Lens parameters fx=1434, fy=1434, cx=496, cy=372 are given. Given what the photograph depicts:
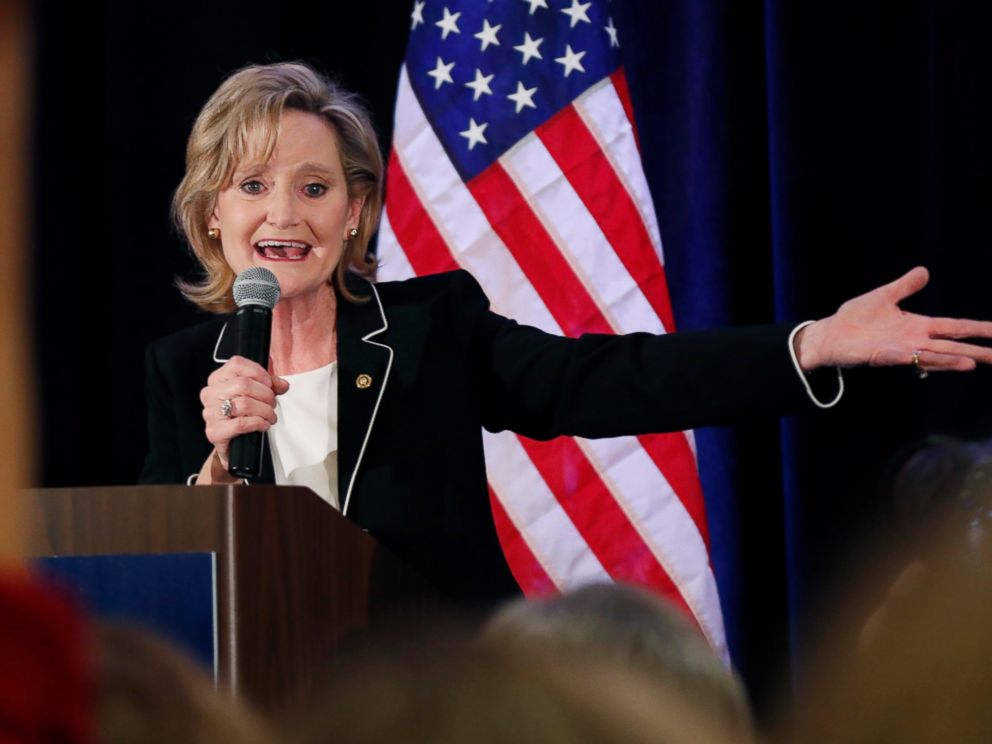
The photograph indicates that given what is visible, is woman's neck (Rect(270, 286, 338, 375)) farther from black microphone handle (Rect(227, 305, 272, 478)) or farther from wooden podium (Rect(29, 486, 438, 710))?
wooden podium (Rect(29, 486, 438, 710))

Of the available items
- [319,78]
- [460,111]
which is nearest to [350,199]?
[319,78]

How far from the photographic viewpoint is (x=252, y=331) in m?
1.93

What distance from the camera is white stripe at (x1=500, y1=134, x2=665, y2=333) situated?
314cm

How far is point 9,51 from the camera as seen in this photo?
42cm

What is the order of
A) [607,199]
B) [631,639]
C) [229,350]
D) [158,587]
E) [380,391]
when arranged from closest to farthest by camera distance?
[631,639] → [158,587] → [380,391] → [229,350] → [607,199]

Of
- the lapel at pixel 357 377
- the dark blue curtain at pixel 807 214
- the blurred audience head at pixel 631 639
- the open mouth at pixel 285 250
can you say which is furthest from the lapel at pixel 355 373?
the blurred audience head at pixel 631 639

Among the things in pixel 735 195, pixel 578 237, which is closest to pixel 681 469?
pixel 578 237

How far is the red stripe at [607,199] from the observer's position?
314 centimetres

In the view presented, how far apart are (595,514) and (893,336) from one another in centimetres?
133

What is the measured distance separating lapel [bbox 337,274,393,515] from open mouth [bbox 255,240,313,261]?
11 centimetres

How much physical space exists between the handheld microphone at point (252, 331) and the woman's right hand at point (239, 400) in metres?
0.02

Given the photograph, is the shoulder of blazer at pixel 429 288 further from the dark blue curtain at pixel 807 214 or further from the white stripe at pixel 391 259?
the dark blue curtain at pixel 807 214

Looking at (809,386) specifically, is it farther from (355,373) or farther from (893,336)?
(355,373)

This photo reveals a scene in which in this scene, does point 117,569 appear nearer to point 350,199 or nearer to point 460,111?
point 350,199
